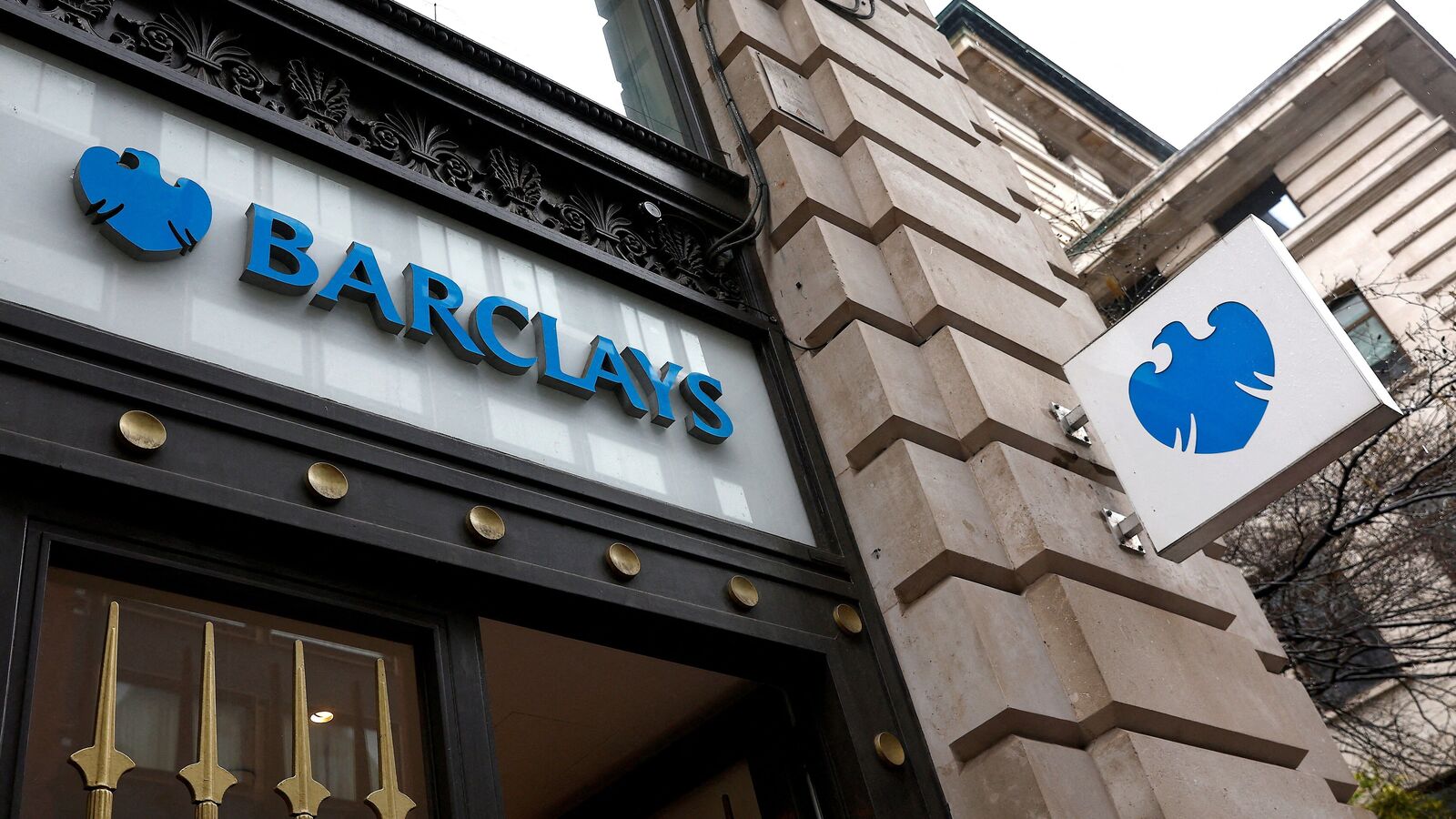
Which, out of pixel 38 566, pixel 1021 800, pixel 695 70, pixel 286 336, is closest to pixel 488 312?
pixel 286 336

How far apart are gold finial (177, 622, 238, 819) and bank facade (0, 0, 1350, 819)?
12mm

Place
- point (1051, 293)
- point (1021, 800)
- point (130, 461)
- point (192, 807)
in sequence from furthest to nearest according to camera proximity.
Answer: point (1051, 293) < point (1021, 800) < point (130, 461) < point (192, 807)

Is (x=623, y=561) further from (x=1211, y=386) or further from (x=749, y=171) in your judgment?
(x=749, y=171)

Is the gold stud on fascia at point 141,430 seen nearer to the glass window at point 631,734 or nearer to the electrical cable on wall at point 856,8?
the glass window at point 631,734

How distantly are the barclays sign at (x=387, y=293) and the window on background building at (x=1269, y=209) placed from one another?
61.5 feet

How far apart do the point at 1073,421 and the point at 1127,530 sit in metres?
0.73

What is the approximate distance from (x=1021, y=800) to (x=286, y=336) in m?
3.52

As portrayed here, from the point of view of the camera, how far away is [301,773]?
4.01 metres

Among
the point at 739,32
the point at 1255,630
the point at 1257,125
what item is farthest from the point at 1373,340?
the point at 739,32

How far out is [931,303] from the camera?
23.2 feet

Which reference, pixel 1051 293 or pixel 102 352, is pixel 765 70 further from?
pixel 102 352

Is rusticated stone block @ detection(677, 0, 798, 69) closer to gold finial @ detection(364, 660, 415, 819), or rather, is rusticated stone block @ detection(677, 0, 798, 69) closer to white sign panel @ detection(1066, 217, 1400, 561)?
white sign panel @ detection(1066, 217, 1400, 561)

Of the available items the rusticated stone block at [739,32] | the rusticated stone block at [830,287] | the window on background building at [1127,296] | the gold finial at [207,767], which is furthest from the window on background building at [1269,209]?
the gold finial at [207,767]

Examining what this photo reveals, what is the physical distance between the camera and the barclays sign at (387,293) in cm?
468
